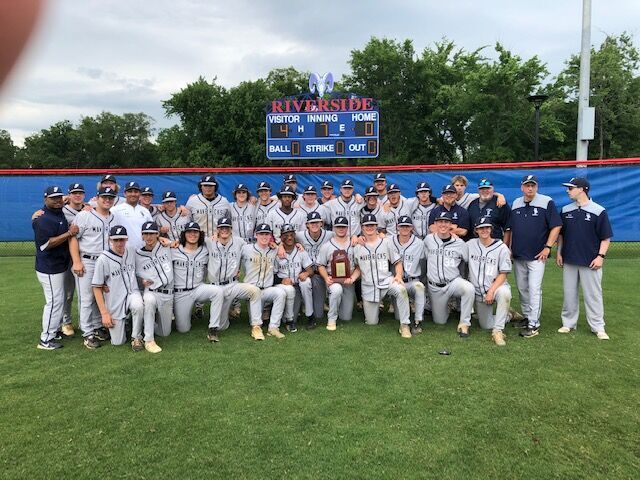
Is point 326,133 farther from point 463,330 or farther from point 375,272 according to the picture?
point 463,330

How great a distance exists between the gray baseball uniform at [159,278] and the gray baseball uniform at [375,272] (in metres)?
2.36

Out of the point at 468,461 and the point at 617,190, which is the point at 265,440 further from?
the point at 617,190

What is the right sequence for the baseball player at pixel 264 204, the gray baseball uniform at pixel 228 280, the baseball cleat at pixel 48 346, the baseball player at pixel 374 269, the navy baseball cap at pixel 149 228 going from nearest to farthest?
the baseball cleat at pixel 48 346, the navy baseball cap at pixel 149 228, the gray baseball uniform at pixel 228 280, the baseball player at pixel 374 269, the baseball player at pixel 264 204

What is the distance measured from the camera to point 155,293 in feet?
18.0

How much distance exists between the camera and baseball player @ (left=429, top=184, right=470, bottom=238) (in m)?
6.25

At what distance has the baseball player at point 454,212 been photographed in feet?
20.5

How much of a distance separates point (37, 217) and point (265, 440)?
12.4 feet

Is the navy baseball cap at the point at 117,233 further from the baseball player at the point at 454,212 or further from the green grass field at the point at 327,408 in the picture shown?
the baseball player at the point at 454,212

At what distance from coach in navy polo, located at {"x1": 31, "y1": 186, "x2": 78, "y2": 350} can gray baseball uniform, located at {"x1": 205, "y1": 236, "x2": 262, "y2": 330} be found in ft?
5.14

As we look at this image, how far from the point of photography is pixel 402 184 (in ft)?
34.8

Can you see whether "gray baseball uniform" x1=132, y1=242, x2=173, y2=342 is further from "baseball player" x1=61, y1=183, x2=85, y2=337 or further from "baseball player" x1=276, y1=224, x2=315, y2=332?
"baseball player" x1=276, y1=224, x2=315, y2=332

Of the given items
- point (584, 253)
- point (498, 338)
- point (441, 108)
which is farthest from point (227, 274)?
point (441, 108)

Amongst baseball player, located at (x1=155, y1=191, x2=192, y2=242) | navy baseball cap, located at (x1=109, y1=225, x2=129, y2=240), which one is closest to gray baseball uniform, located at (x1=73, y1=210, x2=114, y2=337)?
navy baseball cap, located at (x1=109, y1=225, x2=129, y2=240)

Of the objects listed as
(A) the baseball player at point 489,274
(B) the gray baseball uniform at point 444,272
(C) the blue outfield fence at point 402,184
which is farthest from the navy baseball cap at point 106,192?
(C) the blue outfield fence at point 402,184
